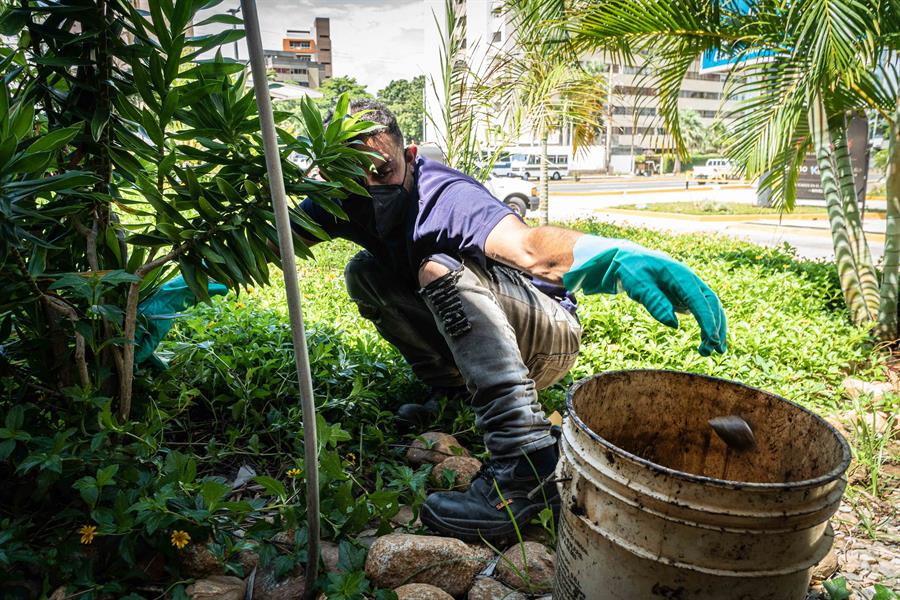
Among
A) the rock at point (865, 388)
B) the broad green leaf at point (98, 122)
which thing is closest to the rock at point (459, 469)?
the broad green leaf at point (98, 122)

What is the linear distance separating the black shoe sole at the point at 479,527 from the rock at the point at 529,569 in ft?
0.25

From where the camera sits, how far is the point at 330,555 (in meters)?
1.55

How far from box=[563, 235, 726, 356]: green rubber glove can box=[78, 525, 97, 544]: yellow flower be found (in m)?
1.20

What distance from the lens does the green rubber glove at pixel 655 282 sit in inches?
56.1

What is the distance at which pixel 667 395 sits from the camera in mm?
1493

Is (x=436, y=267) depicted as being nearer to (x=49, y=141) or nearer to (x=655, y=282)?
(x=655, y=282)

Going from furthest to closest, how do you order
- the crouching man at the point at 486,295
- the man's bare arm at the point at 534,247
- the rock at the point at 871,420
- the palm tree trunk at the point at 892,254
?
the palm tree trunk at the point at 892,254
the rock at the point at 871,420
the man's bare arm at the point at 534,247
the crouching man at the point at 486,295

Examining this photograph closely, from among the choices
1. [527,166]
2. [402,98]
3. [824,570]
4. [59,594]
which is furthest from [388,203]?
[402,98]

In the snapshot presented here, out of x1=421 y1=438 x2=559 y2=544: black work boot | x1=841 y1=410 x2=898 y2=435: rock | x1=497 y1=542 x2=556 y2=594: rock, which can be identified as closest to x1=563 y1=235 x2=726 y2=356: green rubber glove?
x1=421 y1=438 x2=559 y2=544: black work boot

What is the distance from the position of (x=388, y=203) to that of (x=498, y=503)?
1005 mm

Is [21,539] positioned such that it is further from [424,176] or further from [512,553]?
[424,176]

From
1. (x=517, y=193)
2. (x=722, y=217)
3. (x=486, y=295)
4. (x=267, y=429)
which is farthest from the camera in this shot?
(x=722, y=217)

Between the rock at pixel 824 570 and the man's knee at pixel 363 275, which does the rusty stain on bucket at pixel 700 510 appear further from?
the man's knee at pixel 363 275

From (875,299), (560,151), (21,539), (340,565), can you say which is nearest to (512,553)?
(340,565)
